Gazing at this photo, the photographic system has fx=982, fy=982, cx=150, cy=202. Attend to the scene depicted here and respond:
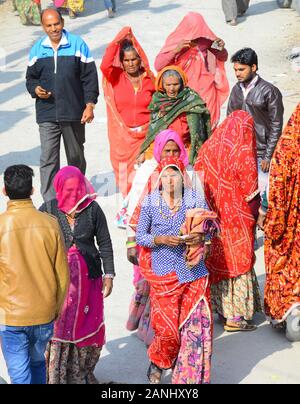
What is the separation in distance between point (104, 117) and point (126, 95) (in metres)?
4.15

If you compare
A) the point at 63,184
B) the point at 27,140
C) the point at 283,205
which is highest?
the point at 63,184

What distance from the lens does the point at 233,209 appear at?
6316mm

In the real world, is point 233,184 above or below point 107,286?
above

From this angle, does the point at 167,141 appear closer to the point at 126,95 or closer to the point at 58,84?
the point at 126,95

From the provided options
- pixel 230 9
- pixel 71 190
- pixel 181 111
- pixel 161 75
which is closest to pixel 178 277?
pixel 71 190

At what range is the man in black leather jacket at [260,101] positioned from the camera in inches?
295

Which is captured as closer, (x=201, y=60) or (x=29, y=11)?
(x=201, y=60)

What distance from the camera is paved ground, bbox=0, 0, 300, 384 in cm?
609

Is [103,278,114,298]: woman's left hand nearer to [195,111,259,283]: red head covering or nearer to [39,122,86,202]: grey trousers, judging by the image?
[195,111,259,283]: red head covering

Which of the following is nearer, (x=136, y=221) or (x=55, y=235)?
(x=55, y=235)

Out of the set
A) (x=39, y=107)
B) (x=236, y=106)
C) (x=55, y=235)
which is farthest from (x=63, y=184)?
(x=39, y=107)
